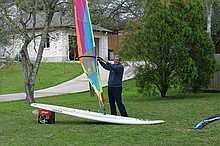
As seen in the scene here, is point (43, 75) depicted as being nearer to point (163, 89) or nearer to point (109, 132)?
point (163, 89)

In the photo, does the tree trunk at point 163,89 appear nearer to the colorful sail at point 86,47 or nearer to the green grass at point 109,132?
the green grass at point 109,132

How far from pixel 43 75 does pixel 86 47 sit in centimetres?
2426

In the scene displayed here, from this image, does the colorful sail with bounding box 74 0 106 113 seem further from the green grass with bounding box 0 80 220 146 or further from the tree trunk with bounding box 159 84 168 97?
the tree trunk with bounding box 159 84 168 97

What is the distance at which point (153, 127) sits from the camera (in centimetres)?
1008

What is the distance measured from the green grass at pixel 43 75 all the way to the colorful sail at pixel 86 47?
17226mm

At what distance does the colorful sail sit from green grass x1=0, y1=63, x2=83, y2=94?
56.5ft

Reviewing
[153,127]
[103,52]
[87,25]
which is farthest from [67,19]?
[103,52]

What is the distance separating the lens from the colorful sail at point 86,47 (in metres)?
10.9

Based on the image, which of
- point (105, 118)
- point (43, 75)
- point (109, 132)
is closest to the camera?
point (109, 132)

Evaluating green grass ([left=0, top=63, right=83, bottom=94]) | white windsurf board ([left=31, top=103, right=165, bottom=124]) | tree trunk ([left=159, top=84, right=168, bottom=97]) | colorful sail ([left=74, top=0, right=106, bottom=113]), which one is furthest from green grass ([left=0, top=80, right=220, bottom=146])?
green grass ([left=0, top=63, right=83, bottom=94])

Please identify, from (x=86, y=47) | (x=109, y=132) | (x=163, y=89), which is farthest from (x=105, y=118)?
(x=163, y=89)

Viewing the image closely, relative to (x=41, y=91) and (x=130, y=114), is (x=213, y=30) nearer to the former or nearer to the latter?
(x=41, y=91)

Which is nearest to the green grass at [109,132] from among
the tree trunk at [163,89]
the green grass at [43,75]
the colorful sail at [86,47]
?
the colorful sail at [86,47]

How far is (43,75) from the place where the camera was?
34.8 m
